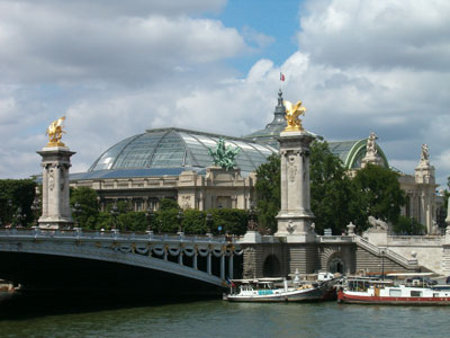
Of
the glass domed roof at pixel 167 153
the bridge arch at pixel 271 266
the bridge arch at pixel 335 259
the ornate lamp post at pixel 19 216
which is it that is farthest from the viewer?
the glass domed roof at pixel 167 153

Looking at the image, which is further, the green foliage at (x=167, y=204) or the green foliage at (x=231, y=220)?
the green foliage at (x=167, y=204)

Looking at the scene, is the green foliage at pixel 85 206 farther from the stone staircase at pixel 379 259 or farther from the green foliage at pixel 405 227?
the stone staircase at pixel 379 259

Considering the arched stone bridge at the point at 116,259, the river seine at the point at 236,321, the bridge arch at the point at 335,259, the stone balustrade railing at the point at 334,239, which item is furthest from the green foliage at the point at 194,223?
the river seine at the point at 236,321

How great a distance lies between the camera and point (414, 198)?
18725 centimetres

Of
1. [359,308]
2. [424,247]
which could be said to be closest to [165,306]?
[359,308]

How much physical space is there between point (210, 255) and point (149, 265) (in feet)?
26.6

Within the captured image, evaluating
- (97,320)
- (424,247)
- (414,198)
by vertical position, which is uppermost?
(414,198)

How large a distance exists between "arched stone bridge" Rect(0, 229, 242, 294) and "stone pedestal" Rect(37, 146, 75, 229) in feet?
29.7

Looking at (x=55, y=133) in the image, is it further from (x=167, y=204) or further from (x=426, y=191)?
(x=426, y=191)

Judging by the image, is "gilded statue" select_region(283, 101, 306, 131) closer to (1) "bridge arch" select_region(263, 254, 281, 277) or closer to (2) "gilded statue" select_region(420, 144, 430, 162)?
(1) "bridge arch" select_region(263, 254, 281, 277)

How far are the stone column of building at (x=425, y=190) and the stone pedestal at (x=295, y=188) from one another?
10337 cm

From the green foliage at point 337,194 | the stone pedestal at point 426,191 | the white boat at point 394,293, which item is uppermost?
the stone pedestal at point 426,191

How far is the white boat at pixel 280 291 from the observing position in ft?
251

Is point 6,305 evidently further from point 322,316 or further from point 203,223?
point 203,223
